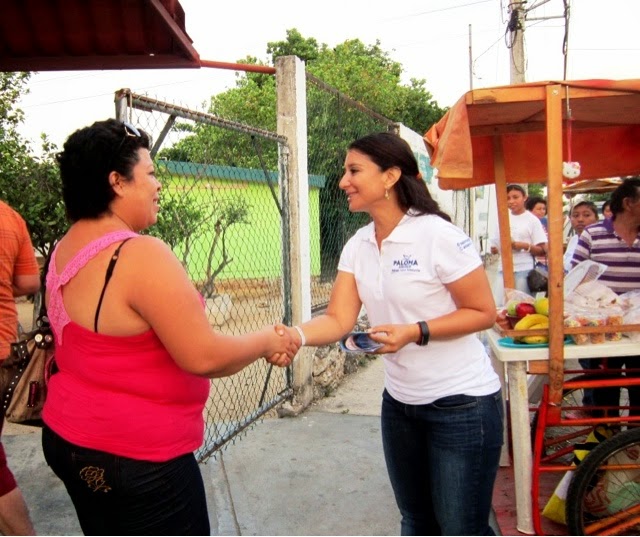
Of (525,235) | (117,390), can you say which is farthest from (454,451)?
(525,235)

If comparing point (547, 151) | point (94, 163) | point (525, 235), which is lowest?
point (525, 235)

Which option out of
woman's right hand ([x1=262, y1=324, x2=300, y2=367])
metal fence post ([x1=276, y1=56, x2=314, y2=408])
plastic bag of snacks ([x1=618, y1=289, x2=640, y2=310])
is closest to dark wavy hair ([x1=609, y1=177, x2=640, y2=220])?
plastic bag of snacks ([x1=618, y1=289, x2=640, y2=310])

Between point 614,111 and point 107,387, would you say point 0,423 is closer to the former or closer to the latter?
point 107,387

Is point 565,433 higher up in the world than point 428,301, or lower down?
lower down

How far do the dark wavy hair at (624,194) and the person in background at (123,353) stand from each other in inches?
117

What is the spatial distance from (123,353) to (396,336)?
841 millimetres

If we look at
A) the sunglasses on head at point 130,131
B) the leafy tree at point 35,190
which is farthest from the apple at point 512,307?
the leafy tree at point 35,190

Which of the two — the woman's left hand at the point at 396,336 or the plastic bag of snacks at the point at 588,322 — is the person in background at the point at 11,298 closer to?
the woman's left hand at the point at 396,336

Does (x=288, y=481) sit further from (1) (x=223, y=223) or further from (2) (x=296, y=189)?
(1) (x=223, y=223)

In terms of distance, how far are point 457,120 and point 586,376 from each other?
1.81m

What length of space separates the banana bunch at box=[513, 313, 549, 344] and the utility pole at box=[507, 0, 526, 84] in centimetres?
1175

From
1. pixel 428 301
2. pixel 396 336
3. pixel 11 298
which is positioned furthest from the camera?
pixel 11 298

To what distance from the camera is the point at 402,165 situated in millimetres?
2277

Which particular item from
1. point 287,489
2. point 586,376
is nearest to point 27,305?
point 287,489
